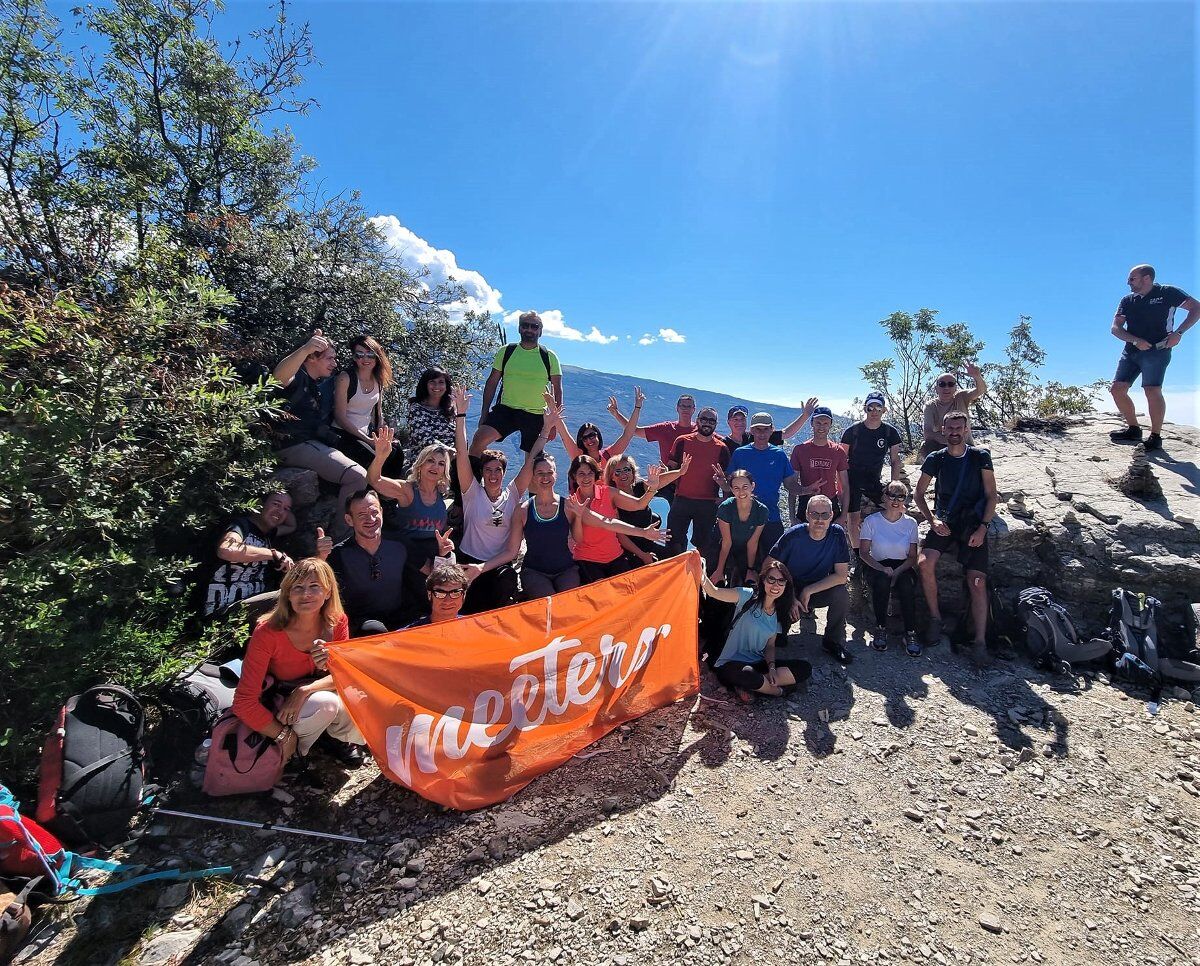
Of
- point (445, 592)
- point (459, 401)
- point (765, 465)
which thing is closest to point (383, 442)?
point (459, 401)

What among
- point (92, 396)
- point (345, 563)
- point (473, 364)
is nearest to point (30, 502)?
point (92, 396)

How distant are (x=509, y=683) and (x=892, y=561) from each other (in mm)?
5617

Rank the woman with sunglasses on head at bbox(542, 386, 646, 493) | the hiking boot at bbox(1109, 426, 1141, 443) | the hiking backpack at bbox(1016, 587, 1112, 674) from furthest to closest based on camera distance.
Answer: the hiking boot at bbox(1109, 426, 1141, 443)
the woman with sunglasses on head at bbox(542, 386, 646, 493)
the hiking backpack at bbox(1016, 587, 1112, 674)

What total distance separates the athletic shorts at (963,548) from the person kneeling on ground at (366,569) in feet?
22.6

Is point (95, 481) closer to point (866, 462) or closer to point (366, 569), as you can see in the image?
point (366, 569)

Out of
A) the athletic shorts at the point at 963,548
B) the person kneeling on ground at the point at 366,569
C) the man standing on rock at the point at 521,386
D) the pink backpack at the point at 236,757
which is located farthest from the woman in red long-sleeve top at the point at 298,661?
the athletic shorts at the point at 963,548

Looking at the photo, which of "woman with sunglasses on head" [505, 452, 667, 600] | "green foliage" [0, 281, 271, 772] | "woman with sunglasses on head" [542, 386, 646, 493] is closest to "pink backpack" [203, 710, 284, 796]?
"green foliage" [0, 281, 271, 772]

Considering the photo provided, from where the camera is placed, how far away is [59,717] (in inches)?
133

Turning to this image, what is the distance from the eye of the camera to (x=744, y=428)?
8.77 m

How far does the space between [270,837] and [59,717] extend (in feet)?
5.34

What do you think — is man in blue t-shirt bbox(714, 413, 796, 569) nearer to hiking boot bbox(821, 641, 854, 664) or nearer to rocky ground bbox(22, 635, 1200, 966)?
hiking boot bbox(821, 641, 854, 664)

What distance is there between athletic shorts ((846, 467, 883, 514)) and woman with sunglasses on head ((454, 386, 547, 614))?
546cm

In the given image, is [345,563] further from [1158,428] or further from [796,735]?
[1158,428]

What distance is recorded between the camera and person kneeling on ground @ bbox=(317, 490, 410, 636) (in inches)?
190
